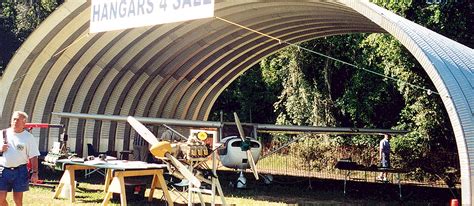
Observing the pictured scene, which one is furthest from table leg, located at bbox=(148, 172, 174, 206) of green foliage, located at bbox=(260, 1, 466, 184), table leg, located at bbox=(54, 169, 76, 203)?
green foliage, located at bbox=(260, 1, 466, 184)

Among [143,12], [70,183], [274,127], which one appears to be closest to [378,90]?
[274,127]

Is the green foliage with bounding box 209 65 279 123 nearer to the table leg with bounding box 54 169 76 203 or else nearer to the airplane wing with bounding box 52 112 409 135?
the airplane wing with bounding box 52 112 409 135

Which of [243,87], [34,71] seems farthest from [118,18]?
[243,87]

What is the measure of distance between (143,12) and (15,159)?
4.42 metres

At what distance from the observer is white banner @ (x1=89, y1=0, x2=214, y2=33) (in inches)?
355

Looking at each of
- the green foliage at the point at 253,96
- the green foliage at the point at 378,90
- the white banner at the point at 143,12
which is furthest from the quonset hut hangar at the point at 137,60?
the green foliage at the point at 253,96

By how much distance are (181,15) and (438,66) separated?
473cm

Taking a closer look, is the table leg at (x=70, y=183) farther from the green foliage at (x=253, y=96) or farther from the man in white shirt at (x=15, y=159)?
the green foliage at (x=253, y=96)

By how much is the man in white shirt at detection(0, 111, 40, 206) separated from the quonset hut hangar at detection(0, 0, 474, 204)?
6475mm

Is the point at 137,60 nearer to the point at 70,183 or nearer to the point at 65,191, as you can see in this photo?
the point at 65,191

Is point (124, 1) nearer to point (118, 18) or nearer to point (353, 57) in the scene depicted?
point (118, 18)

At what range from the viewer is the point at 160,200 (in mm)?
10133

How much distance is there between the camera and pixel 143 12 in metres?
9.88

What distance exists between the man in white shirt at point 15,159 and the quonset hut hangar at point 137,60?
647 centimetres
